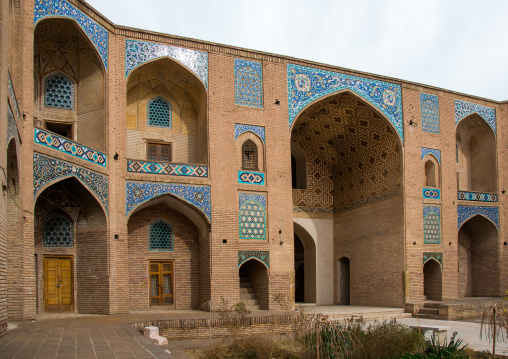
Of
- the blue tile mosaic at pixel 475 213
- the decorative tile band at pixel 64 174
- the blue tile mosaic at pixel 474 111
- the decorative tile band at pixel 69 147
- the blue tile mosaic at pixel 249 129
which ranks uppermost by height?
the blue tile mosaic at pixel 474 111

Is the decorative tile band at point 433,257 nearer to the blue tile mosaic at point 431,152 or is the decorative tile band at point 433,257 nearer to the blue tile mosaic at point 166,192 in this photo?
the blue tile mosaic at point 431,152

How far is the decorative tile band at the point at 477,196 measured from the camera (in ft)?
49.7

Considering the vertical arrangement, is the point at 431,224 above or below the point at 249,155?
below

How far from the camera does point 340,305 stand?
15414mm

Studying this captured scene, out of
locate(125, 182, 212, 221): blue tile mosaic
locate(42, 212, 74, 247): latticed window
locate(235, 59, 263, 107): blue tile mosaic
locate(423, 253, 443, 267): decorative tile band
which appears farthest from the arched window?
locate(423, 253, 443, 267): decorative tile band

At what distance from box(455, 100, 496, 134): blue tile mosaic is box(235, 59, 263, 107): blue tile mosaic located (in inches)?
238

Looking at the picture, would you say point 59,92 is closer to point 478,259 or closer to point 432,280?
point 432,280

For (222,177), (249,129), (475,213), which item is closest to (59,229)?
(222,177)

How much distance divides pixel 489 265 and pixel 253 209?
7.56 metres

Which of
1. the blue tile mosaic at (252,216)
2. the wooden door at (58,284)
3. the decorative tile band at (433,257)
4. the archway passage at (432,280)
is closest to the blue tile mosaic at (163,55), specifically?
the blue tile mosaic at (252,216)

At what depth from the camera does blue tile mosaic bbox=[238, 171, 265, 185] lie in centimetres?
1254

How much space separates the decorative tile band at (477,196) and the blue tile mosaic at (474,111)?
6.32 feet

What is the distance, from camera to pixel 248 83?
1292 cm

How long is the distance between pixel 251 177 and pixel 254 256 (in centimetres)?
179
